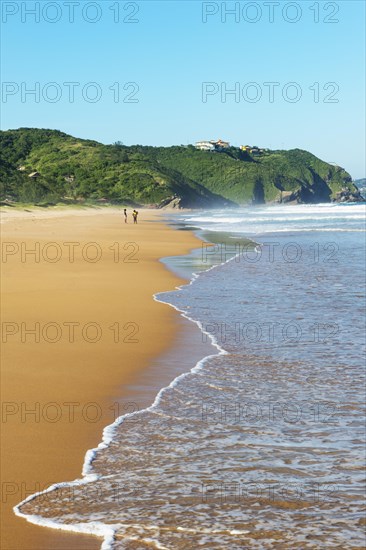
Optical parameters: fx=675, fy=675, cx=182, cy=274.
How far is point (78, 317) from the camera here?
35.9 feet

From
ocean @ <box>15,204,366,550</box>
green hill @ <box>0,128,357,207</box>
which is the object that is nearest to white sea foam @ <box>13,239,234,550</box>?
ocean @ <box>15,204,366,550</box>

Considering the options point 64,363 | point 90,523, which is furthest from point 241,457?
point 64,363

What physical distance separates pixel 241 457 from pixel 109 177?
135m

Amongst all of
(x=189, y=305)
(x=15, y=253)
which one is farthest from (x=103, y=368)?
(x=15, y=253)

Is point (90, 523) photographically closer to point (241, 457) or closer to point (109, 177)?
point (241, 457)

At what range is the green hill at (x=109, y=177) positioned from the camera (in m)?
115

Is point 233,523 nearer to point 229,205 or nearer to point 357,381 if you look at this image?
point 357,381

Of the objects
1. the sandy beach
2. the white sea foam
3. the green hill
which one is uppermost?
the green hill

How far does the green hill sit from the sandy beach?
7671cm

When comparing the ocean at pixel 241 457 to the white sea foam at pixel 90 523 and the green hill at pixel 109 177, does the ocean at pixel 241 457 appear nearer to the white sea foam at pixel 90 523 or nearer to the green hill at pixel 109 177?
the white sea foam at pixel 90 523

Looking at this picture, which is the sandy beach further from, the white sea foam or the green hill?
the green hill

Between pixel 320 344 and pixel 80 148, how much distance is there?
158 metres

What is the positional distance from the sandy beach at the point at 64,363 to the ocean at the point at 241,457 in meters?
0.21

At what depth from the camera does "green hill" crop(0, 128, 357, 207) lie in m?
115
